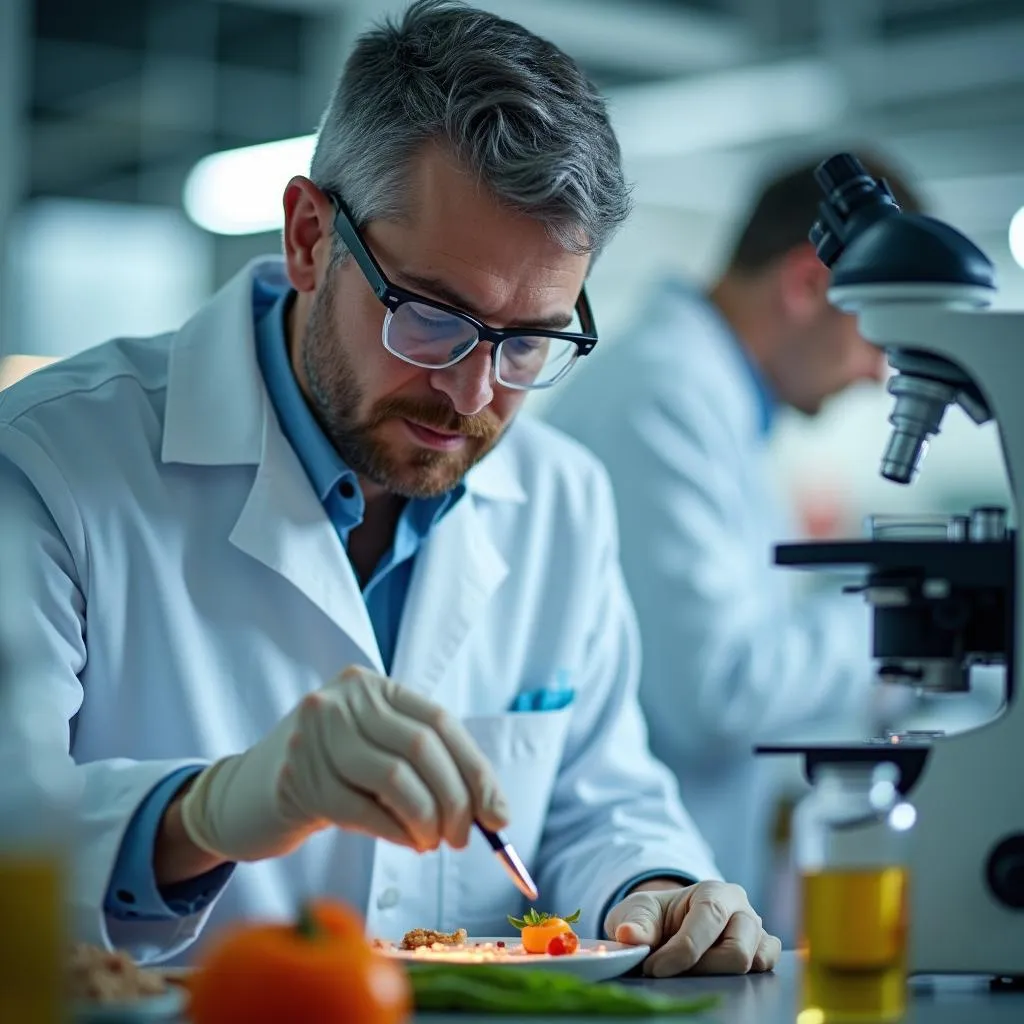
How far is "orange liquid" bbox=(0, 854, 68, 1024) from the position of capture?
0.85m

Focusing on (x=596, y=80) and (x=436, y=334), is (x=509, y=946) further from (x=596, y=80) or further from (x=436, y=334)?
(x=596, y=80)

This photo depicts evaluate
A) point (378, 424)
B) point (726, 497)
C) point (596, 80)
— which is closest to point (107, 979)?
point (378, 424)

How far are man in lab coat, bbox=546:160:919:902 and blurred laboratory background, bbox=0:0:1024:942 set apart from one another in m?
3.07

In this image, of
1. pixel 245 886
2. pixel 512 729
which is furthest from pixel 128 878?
pixel 512 729

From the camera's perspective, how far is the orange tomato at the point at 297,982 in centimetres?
90

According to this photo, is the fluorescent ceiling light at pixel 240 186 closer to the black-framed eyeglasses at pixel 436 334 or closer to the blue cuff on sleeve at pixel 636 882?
the black-framed eyeglasses at pixel 436 334

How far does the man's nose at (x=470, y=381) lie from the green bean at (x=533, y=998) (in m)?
0.76

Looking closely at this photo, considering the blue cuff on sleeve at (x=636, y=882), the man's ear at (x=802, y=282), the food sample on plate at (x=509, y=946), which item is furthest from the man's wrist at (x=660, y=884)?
the man's ear at (x=802, y=282)

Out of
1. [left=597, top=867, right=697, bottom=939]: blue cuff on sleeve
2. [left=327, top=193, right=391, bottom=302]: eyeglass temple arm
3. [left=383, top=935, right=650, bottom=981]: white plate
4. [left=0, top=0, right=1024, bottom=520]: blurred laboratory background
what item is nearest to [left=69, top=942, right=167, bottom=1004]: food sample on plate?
[left=383, top=935, right=650, bottom=981]: white plate

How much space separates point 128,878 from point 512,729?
0.62 meters

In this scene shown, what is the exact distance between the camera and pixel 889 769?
144cm

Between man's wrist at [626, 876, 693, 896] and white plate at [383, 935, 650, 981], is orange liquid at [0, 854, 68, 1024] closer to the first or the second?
white plate at [383, 935, 650, 981]

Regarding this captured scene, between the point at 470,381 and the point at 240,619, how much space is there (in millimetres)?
390

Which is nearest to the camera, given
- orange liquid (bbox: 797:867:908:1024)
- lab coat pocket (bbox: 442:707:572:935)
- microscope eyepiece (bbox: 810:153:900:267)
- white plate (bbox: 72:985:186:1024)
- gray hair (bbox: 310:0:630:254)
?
white plate (bbox: 72:985:186:1024)
